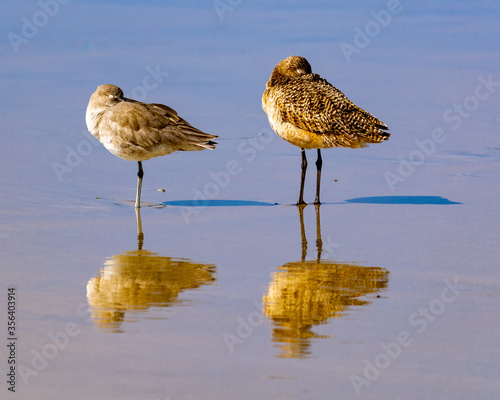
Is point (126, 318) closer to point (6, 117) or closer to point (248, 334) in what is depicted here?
point (248, 334)

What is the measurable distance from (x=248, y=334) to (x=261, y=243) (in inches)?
98.1

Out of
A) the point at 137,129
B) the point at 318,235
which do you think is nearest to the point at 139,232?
the point at 318,235

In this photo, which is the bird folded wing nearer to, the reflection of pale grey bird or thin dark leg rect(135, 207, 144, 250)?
the reflection of pale grey bird

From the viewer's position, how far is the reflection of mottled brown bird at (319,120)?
10.0m

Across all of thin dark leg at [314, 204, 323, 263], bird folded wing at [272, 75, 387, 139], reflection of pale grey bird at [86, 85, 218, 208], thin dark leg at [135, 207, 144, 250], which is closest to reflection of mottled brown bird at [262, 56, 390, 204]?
bird folded wing at [272, 75, 387, 139]

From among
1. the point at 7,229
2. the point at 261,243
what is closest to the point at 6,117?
the point at 7,229

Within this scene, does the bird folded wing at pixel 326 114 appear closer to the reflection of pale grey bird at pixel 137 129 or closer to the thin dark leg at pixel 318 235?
the thin dark leg at pixel 318 235

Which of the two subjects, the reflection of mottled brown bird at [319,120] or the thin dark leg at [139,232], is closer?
the thin dark leg at [139,232]

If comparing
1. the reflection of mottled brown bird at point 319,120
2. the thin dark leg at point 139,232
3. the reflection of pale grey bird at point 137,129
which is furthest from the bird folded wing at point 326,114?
the thin dark leg at point 139,232

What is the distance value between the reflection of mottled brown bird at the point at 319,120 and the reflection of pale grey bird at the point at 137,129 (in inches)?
34.3

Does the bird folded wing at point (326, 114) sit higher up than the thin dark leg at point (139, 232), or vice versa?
the bird folded wing at point (326, 114)

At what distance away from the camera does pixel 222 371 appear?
204 inches

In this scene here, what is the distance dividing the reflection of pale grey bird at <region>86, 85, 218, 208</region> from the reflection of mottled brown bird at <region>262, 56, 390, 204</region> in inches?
34.3

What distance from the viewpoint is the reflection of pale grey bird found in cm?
998
